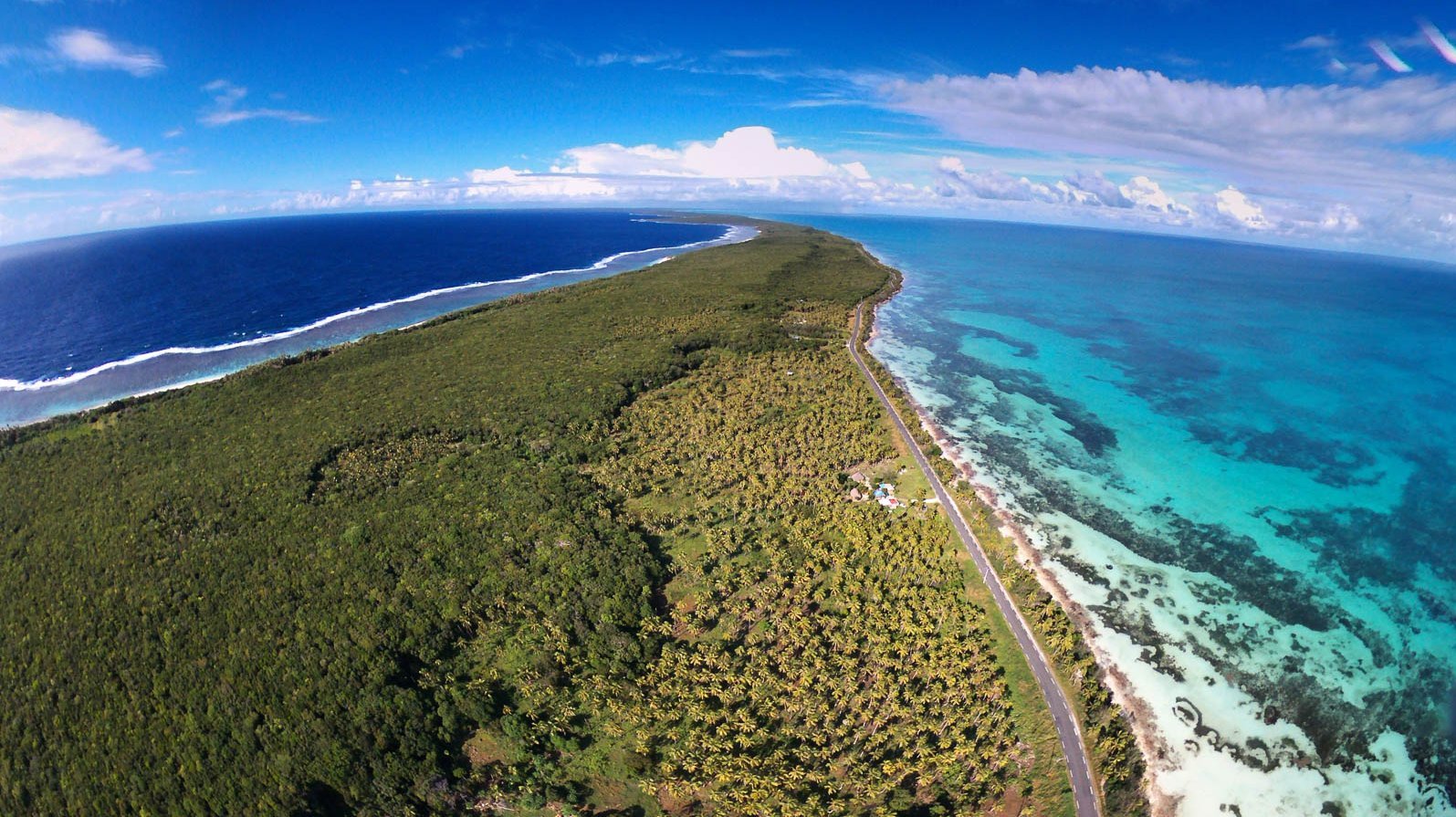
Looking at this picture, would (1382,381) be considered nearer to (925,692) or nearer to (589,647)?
(925,692)

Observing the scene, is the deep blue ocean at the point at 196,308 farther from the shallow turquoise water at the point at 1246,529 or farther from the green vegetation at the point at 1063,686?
the shallow turquoise water at the point at 1246,529

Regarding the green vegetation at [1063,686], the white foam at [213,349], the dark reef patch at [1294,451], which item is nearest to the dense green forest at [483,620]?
the green vegetation at [1063,686]

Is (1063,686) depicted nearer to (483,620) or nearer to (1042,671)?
(1042,671)

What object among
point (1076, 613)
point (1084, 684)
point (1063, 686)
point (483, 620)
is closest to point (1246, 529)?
point (1076, 613)

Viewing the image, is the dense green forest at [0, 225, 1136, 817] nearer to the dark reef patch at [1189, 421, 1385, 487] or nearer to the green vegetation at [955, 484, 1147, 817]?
the green vegetation at [955, 484, 1147, 817]

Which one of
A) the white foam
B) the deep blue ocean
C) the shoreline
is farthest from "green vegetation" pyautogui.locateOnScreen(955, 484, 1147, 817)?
the deep blue ocean

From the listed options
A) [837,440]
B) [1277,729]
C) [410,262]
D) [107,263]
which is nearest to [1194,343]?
[837,440]
